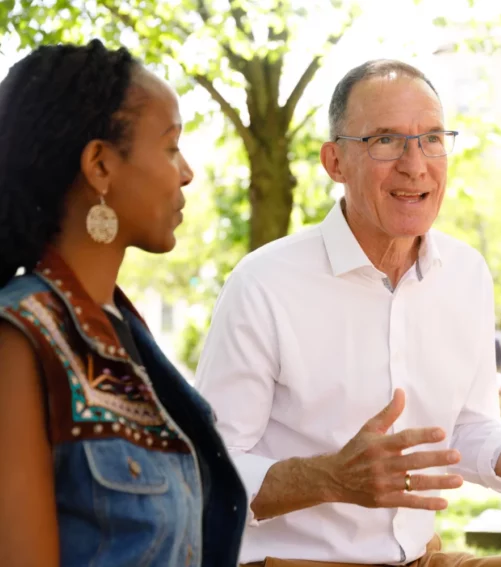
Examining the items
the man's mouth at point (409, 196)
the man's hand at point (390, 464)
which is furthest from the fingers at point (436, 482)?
the man's mouth at point (409, 196)

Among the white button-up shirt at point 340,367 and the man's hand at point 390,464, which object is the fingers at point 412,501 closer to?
the man's hand at point 390,464

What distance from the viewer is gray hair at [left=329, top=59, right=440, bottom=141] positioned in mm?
3191

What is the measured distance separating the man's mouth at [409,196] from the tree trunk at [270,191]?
16.3 feet

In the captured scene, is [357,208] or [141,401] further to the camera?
[357,208]

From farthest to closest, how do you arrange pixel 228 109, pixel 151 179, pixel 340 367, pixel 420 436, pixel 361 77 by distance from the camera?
pixel 228 109
pixel 361 77
pixel 340 367
pixel 420 436
pixel 151 179

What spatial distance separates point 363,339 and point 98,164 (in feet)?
4.93

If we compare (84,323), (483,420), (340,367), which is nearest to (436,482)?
(340,367)

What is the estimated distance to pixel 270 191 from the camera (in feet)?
26.5

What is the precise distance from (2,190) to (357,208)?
5.48ft

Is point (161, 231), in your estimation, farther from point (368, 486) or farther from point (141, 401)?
point (368, 486)

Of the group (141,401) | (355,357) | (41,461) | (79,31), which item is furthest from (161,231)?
(79,31)

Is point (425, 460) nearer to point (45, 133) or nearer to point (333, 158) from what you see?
point (45, 133)

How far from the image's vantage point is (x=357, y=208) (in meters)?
3.18

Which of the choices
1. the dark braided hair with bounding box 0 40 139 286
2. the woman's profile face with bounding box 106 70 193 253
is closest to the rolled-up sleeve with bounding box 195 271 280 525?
the woman's profile face with bounding box 106 70 193 253
